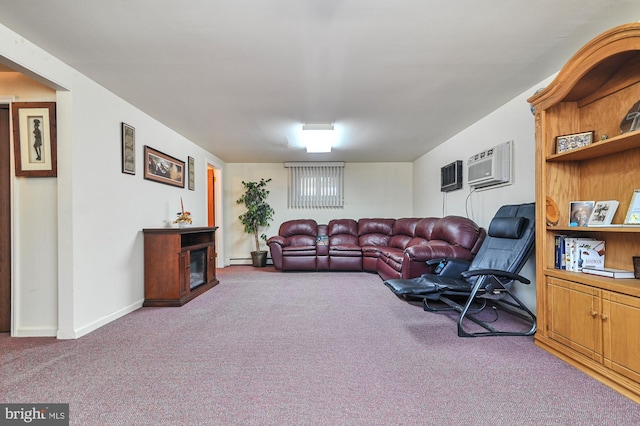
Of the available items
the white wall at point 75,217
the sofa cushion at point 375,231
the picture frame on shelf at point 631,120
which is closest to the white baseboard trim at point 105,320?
the white wall at point 75,217

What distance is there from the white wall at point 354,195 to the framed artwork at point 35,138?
393 centimetres

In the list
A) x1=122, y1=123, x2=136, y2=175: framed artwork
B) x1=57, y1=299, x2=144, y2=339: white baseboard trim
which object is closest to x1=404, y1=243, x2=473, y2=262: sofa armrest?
x1=57, y1=299, x2=144, y2=339: white baseboard trim

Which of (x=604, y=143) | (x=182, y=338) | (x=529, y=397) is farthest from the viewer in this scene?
(x=182, y=338)

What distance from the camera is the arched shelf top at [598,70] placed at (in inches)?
62.1

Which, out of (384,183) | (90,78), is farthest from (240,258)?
(90,78)

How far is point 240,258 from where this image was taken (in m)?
6.27

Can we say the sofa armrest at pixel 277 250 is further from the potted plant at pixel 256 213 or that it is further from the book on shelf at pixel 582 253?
the book on shelf at pixel 582 253

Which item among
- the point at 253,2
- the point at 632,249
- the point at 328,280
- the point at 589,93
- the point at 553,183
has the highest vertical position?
the point at 253,2

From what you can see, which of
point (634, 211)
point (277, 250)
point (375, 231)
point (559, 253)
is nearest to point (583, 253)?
point (559, 253)

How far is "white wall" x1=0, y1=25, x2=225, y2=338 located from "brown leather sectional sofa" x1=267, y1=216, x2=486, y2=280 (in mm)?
2899

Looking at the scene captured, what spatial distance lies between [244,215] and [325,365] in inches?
183

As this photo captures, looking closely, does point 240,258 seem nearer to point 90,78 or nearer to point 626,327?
point 90,78

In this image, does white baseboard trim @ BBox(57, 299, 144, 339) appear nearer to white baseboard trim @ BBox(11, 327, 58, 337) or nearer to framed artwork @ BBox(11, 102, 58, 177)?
white baseboard trim @ BBox(11, 327, 58, 337)

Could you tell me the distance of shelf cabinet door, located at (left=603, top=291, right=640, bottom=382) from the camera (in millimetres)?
1496
